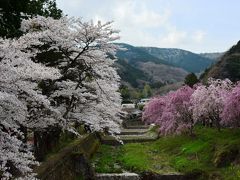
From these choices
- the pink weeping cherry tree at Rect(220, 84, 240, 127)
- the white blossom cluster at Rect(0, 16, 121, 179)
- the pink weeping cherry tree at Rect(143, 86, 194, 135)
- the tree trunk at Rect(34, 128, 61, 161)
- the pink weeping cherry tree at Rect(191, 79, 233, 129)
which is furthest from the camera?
the pink weeping cherry tree at Rect(143, 86, 194, 135)

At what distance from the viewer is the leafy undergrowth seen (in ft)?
67.6

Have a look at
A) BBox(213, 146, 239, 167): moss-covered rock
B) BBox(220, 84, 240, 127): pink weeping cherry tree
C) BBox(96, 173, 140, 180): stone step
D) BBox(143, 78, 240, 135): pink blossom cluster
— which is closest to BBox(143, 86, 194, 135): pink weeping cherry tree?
BBox(143, 78, 240, 135): pink blossom cluster

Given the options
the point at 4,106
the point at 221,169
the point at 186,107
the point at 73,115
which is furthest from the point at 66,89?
the point at 186,107

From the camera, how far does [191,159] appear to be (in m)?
24.4

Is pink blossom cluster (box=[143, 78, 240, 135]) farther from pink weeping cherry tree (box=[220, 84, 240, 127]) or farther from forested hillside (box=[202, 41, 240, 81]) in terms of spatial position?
forested hillside (box=[202, 41, 240, 81])

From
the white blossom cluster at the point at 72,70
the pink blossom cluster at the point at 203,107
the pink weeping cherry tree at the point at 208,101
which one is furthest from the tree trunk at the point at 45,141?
the pink weeping cherry tree at the point at 208,101

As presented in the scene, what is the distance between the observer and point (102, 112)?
71.2 feet

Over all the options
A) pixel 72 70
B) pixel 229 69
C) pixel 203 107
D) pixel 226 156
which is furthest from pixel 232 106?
pixel 229 69

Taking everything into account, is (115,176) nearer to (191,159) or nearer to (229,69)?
(191,159)

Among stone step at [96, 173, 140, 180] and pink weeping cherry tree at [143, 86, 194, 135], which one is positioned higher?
pink weeping cherry tree at [143, 86, 194, 135]

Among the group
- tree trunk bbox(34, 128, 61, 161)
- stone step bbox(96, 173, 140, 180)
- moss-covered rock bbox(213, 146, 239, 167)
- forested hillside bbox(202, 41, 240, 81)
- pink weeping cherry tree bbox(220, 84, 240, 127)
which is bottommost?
stone step bbox(96, 173, 140, 180)

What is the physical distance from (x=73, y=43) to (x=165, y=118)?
64.4ft

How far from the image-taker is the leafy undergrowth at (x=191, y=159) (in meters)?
20.6

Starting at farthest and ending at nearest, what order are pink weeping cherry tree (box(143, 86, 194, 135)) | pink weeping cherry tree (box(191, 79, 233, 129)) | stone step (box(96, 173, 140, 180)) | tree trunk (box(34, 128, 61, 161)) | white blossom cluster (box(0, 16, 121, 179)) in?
1. pink weeping cherry tree (box(143, 86, 194, 135))
2. pink weeping cherry tree (box(191, 79, 233, 129))
3. stone step (box(96, 173, 140, 180))
4. tree trunk (box(34, 128, 61, 161))
5. white blossom cluster (box(0, 16, 121, 179))
